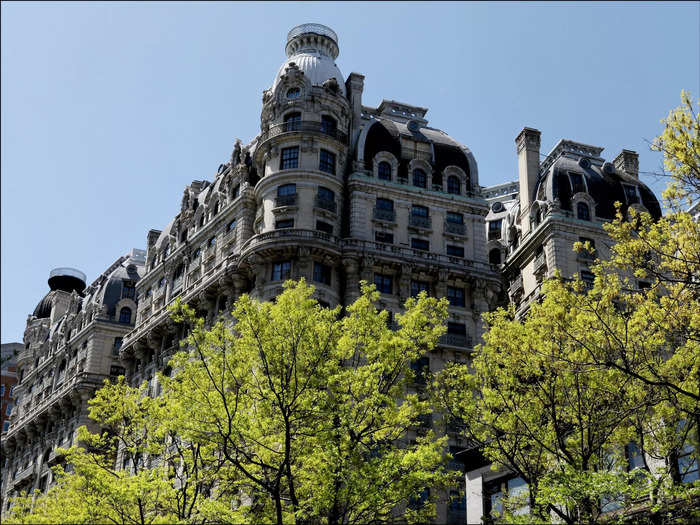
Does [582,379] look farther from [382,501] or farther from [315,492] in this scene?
[315,492]

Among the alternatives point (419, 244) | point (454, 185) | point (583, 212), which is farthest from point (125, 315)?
point (583, 212)

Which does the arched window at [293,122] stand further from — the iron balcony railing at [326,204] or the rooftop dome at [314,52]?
the iron balcony railing at [326,204]

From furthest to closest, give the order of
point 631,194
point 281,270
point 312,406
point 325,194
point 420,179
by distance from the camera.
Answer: point 631,194, point 420,179, point 325,194, point 281,270, point 312,406

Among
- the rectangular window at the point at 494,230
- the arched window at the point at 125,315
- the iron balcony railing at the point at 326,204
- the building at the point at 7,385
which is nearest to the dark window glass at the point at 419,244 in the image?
the iron balcony railing at the point at 326,204

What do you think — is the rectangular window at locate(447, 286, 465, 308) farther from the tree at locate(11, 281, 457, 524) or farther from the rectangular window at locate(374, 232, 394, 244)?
the tree at locate(11, 281, 457, 524)

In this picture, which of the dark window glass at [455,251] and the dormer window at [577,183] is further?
the dormer window at [577,183]

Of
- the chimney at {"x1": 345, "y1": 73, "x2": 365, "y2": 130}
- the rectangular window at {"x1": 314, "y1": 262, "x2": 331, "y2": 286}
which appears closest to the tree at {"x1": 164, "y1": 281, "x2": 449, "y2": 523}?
the rectangular window at {"x1": 314, "y1": 262, "x2": 331, "y2": 286}

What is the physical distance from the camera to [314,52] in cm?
7306

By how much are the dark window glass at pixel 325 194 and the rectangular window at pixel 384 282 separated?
662 cm

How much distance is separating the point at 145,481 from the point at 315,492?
24.4 feet

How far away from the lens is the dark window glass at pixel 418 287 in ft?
206

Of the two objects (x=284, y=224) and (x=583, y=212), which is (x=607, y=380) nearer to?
(x=284, y=224)

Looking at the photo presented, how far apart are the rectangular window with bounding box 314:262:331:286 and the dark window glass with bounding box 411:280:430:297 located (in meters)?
6.40

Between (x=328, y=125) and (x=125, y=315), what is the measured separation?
34550 millimetres
